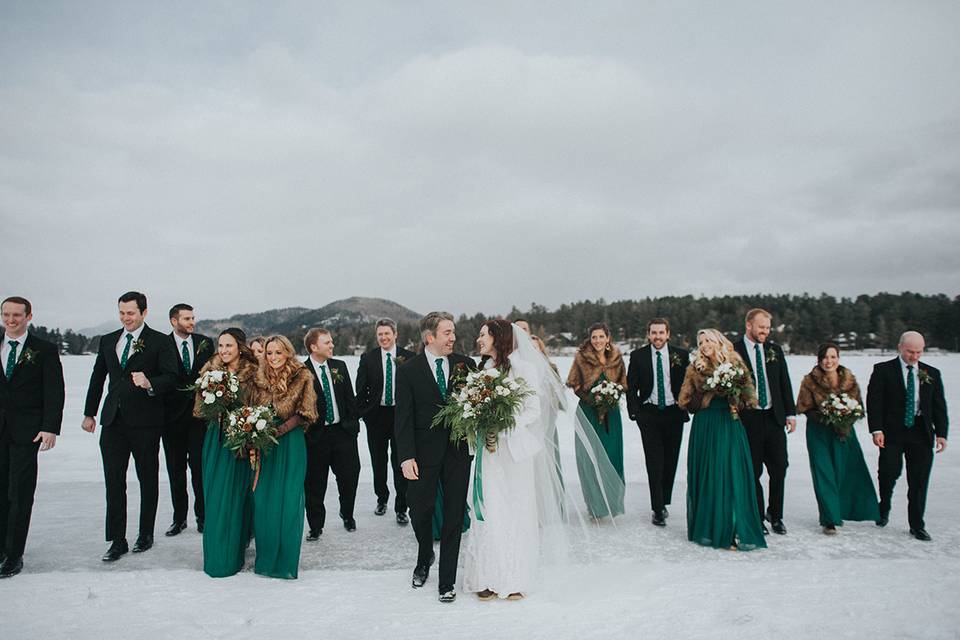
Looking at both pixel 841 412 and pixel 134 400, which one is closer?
pixel 134 400

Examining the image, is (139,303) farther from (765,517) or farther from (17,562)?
(765,517)

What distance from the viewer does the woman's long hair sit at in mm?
5766

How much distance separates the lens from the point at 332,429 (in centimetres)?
734

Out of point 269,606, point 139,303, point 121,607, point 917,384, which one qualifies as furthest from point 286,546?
point 917,384

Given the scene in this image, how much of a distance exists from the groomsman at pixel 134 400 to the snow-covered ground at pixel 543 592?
73 centimetres

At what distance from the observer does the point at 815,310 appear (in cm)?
7631

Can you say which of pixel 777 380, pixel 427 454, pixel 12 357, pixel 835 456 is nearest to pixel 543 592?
pixel 427 454

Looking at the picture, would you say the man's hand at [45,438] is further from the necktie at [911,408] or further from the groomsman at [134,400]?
the necktie at [911,408]

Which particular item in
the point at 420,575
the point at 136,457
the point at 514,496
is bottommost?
the point at 420,575

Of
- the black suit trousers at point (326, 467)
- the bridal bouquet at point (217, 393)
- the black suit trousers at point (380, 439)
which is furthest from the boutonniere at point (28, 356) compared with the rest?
the black suit trousers at point (380, 439)

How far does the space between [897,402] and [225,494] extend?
24.9ft

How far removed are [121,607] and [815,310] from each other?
86.1 meters

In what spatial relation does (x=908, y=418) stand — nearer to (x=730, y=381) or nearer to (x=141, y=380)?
(x=730, y=381)

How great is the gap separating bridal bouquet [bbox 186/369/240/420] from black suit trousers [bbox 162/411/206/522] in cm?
177
